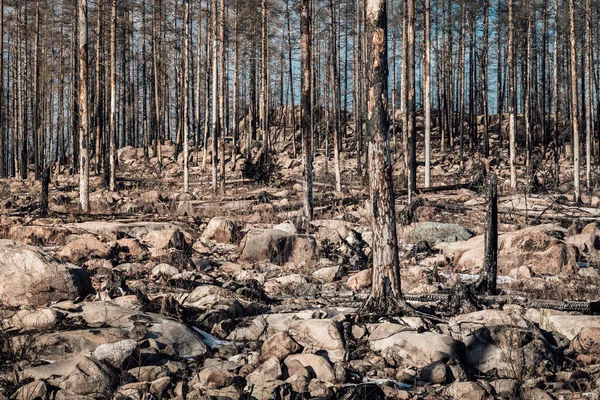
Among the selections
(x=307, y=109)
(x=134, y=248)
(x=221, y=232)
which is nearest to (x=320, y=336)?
(x=134, y=248)

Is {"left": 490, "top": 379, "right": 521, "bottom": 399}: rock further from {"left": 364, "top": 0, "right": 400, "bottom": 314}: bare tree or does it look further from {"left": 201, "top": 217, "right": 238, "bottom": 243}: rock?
{"left": 201, "top": 217, "right": 238, "bottom": 243}: rock

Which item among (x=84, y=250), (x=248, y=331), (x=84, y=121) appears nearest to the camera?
(x=248, y=331)

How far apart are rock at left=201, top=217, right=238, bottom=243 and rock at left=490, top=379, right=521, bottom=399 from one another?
6620 millimetres

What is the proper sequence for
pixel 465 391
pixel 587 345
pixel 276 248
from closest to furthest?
pixel 465 391, pixel 587 345, pixel 276 248

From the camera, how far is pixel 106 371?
375cm

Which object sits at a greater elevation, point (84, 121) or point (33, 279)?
point (84, 121)

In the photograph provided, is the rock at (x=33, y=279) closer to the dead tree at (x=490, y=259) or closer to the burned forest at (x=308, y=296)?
the burned forest at (x=308, y=296)

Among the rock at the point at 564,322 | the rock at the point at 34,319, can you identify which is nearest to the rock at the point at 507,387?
the rock at the point at 564,322

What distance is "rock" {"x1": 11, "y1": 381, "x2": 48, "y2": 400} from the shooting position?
3.40 m

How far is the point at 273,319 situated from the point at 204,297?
1.15 meters

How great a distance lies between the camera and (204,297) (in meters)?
6.11

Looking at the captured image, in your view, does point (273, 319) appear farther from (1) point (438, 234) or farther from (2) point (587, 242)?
(2) point (587, 242)

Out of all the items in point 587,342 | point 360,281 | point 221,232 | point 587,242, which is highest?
point 221,232

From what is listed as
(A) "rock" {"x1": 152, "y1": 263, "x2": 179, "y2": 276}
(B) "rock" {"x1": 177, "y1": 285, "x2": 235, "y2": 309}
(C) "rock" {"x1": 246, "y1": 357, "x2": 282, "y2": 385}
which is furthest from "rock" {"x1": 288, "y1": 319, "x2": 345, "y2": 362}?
(A) "rock" {"x1": 152, "y1": 263, "x2": 179, "y2": 276}
